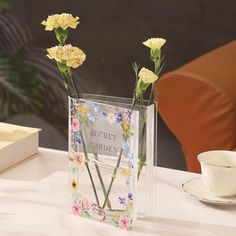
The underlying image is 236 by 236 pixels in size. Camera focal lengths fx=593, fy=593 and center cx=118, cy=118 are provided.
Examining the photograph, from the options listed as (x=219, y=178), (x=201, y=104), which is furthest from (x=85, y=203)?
(x=201, y=104)

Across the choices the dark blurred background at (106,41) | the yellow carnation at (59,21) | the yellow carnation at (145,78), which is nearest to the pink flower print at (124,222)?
the yellow carnation at (145,78)

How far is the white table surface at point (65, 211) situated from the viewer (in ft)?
3.36

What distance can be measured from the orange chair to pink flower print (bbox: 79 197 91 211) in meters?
0.77

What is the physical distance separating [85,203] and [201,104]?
31.2 inches

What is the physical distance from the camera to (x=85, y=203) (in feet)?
3.50

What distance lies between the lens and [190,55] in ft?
7.89

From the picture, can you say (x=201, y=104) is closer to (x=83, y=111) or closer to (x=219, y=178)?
(x=219, y=178)

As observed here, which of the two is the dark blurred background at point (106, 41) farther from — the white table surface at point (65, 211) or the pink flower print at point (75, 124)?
the pink flower print at point (75, 124)

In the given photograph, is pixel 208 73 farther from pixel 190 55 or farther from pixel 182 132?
pixel 190 55

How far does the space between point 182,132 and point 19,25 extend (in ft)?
3.90

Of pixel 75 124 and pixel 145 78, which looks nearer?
pixel 145 78

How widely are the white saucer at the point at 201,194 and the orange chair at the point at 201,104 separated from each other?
22.1 inches

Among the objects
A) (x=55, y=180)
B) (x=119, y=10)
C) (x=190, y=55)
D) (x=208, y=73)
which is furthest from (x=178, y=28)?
(x=55, y=180)

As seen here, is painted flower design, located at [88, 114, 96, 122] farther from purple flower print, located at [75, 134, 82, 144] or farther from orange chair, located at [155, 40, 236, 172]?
orange chair, located at [155, 40, 236, 172]
